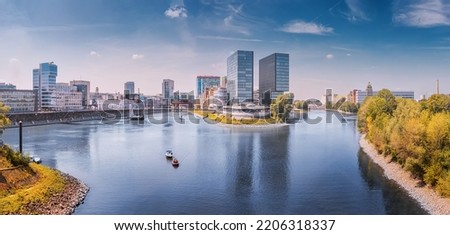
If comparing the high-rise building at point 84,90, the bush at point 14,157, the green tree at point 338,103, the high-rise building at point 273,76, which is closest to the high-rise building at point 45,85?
the high-rise building at point 84,90

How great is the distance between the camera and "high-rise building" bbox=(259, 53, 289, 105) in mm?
24719

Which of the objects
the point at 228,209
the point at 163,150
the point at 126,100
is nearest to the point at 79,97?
the point at 126,100

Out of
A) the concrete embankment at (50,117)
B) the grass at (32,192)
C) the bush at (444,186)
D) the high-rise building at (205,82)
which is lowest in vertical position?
the grass at (32,192)

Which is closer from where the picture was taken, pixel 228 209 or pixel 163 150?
pixel 228 209

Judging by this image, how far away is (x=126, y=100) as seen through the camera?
4094 cm

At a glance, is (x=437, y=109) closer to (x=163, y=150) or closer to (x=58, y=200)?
(x=163, y=150)

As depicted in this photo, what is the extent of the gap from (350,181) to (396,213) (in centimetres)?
195

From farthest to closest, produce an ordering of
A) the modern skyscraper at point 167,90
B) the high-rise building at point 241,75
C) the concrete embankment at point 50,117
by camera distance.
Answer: the modern skyscraper at point 167,90
the high-rise building at point 241,75
the concrete embankment at point 50,117

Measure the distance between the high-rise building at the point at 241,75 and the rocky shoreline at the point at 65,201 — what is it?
20.1 meters

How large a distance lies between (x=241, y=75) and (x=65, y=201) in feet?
75.6

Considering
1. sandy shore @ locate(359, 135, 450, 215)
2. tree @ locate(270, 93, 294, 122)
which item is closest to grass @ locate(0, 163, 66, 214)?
sandy shore @ locate(359, 135, 450, 215)

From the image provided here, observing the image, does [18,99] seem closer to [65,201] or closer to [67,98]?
[67,98]

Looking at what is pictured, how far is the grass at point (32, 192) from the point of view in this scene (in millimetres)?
5402

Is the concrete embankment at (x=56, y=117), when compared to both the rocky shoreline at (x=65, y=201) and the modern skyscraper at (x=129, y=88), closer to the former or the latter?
the modern skyscraper at (x=129, y=88)
